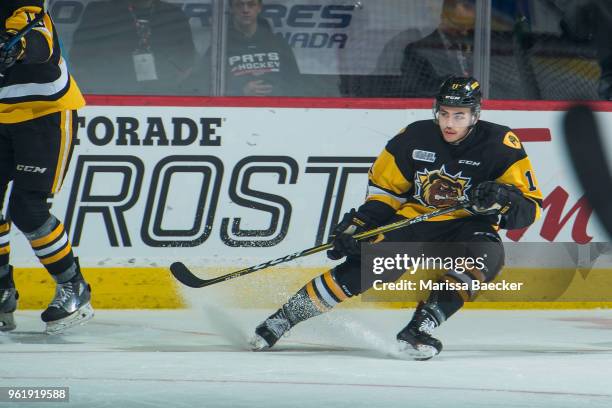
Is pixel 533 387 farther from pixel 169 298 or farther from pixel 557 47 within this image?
pixel 557 47

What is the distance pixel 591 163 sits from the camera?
5.62m

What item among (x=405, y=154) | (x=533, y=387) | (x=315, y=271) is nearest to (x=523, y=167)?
(x=405, y=154)

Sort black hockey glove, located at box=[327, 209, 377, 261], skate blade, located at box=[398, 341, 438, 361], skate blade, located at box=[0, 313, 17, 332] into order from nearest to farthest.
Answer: skate blade, located at box=[398, 341, 438, 361] < black hockey glove, located at box=[327, 209, 377, 261] < skate blade, located at box=[0, 313, 17, 332]

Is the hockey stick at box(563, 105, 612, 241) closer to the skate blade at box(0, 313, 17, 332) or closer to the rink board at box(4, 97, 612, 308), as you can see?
the rink board at box(4, 97, 612, 308)

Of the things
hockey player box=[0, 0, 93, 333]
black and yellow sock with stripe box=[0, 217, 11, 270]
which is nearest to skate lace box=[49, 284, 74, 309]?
hockey player box=[0, 0, 93, 333]

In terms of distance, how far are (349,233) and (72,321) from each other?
3.42ft

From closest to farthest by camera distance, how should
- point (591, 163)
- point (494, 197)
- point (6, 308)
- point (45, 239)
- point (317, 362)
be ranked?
1. point (317, 362)
2. point (494, 197)
3. point (45, 239)
4. point (6, 308)
5. point (591, 163)

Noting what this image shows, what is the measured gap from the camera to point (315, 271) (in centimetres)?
552

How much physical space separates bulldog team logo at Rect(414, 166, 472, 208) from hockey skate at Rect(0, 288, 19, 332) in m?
1.48

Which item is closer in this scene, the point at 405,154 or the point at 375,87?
the point at 405,154

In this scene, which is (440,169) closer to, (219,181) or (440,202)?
(440,202)

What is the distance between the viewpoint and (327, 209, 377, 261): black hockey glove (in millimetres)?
4316

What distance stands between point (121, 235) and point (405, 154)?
1.43 meters

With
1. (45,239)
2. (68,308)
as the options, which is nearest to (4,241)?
(45,239)
